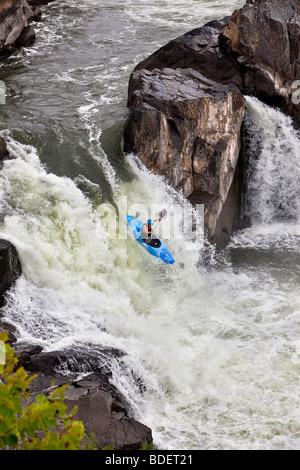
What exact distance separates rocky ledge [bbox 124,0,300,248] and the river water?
60cm

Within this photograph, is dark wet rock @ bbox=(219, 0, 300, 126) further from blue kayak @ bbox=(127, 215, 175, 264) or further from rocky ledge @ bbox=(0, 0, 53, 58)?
rocky ledge @ bbox=(0, 0, 53, 58)

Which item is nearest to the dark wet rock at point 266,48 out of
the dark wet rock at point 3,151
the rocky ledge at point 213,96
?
the rocky ledge at point 213,96

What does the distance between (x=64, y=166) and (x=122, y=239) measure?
2.41 meters

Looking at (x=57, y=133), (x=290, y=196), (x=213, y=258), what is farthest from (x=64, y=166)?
(x=290, y=196)

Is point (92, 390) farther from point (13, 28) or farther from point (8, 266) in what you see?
point (13, 28)

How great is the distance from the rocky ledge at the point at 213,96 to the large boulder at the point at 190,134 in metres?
0.02

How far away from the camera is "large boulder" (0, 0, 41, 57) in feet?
71.8

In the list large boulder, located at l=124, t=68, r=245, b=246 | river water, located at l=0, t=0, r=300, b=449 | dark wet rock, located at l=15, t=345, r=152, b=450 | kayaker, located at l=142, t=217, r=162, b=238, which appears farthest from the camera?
large boulder, located at l=124, t=68, r=245, b=246

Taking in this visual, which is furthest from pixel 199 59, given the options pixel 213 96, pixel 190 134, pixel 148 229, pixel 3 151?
pixel 3 151

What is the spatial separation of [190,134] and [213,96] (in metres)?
1.42

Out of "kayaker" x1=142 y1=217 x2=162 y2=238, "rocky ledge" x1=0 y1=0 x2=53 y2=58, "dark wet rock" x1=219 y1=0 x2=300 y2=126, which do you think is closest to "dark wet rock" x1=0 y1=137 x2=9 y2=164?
"kayaker" x1=142 y1=217 x2=162 y2=238

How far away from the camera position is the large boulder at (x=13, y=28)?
21.9 metres

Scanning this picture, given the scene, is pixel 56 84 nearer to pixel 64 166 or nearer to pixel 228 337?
pixel 64 166

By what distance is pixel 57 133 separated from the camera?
15.5m
